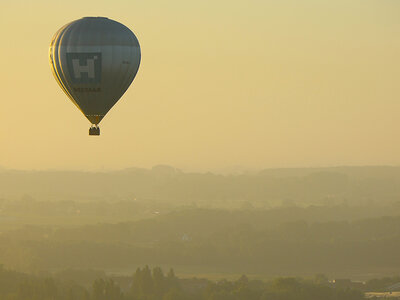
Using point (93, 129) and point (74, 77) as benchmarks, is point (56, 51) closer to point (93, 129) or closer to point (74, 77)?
point (74, 77)

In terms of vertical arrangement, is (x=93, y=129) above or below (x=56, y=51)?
below

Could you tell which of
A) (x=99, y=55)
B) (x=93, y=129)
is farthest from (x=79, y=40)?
(x=93, y=129)

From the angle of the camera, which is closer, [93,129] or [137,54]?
[93,129]

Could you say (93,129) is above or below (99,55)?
below

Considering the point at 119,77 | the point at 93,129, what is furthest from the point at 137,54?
the point at 93,129

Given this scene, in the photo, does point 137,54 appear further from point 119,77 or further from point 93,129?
point 93,129
